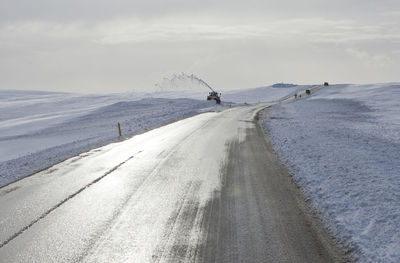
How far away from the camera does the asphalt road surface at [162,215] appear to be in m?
4.97

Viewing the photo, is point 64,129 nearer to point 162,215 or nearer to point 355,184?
point 162,215

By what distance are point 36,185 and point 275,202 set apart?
6.52m

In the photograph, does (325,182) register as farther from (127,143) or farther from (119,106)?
(119,106)

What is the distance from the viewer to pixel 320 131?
57.3ft

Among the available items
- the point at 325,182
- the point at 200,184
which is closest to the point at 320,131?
the point at 325,182

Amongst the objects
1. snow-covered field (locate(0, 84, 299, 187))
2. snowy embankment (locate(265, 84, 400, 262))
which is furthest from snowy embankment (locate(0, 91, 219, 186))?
snowy embankment (locate(265, 84, 400, 262))

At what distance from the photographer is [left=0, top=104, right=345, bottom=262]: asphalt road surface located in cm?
497

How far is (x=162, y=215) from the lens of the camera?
6.43 m

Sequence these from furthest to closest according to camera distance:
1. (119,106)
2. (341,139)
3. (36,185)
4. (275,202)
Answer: (119,106)
(341,139)
(36,185)
(275,202)

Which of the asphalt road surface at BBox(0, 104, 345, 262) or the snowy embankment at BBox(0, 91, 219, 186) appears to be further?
the snowy embankment at BBox(0, 91, 219, 186)

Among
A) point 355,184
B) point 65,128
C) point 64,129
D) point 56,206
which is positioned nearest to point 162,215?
point 56,206

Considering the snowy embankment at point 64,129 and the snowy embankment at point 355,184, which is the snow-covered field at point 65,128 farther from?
the snowy embankment at point 355,184

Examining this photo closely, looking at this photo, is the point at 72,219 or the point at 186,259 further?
the point at 72,219

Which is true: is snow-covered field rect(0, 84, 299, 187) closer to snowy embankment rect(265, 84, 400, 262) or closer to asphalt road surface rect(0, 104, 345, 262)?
asphalt road surface rect(0, 104, 345, 262)
